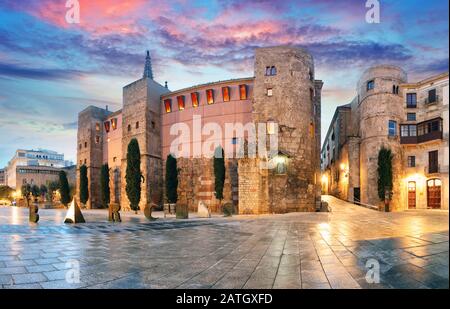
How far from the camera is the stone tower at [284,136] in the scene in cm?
1919

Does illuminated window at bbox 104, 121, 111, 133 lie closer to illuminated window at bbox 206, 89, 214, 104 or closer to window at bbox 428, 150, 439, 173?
illuminated window at bbox 206, 89, 214, 104

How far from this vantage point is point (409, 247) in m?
2.23

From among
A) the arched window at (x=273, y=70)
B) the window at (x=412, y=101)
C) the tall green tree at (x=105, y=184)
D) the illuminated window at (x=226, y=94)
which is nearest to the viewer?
the window at (x=412, y=101)

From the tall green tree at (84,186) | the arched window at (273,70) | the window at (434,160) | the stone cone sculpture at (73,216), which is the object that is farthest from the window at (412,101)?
the tall green tree at (84,186)

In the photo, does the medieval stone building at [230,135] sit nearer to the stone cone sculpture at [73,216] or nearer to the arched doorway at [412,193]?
the stone cone sculpture at [73,216]

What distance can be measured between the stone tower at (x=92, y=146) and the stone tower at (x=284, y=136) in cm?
2461

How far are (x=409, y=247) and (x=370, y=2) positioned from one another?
203cm

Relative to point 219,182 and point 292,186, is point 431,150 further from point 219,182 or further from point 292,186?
point 219,182

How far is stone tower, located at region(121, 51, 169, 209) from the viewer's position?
2738cm

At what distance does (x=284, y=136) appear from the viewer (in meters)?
20.0

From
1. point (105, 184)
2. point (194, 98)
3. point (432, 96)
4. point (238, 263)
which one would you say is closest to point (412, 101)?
point (432, 96)

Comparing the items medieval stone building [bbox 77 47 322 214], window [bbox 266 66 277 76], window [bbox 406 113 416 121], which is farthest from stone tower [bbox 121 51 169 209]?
window [bbox 406 113 416 121]

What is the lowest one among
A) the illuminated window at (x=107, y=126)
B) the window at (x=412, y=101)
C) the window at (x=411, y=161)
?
the window at (x=411, y=161)
